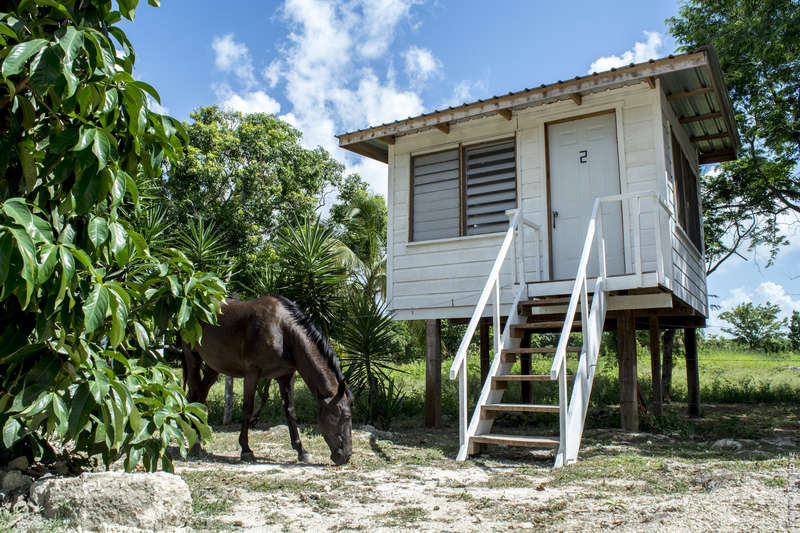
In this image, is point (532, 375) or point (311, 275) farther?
point (311, 275)

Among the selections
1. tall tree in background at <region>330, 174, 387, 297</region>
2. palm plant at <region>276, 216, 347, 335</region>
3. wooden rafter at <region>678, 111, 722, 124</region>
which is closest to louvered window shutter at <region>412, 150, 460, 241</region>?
palm plant at <region>276, 216, 347, 335</region>

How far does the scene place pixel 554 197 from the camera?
8406mm

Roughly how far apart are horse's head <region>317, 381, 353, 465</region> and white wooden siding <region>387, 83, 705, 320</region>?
2893 mm

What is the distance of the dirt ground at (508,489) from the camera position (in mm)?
3539

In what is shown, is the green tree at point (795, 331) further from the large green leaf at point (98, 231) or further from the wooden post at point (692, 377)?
the large green leaf at point (98, 231)

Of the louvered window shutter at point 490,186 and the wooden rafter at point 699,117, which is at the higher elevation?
the wooden rafter at point 699,117

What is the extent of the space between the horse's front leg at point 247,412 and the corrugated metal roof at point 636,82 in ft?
13.5

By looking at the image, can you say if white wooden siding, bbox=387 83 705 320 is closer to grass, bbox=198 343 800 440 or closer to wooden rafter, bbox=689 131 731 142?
grass, bbox=198 343 800 440

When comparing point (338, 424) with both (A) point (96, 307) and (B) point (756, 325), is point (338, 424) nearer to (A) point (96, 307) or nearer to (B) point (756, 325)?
(A) point (96, 307)

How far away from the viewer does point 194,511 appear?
3.82 m

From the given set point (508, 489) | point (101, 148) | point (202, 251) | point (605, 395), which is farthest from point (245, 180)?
point (101, 148)

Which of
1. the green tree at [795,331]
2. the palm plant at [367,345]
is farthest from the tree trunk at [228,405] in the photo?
the green tree at [795,331]

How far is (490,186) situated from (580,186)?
4.04 feet

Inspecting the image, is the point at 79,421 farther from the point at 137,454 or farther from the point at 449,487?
the point at 449,487
